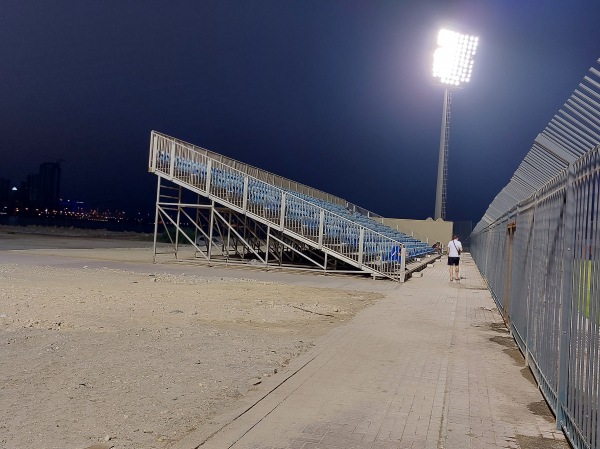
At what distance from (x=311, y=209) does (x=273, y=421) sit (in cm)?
1694

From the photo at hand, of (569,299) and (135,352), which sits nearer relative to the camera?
(569,299)

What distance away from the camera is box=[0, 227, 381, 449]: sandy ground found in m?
4.76

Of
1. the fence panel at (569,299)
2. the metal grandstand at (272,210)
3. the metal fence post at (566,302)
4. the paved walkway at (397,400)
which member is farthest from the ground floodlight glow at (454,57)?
the metal fence post at (566,302)

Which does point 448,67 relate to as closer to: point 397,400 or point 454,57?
point 454,57

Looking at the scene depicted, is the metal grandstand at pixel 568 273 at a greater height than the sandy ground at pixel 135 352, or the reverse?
the metal grandstand at pixel 568 273

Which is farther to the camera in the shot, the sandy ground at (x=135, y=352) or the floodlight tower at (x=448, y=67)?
the floodlight tower at (x=448, y=67)

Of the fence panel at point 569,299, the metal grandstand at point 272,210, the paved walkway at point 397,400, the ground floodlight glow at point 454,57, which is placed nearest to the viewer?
the fence panel at point 569,299

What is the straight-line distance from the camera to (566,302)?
4883mm

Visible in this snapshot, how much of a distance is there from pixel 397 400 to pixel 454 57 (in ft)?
143

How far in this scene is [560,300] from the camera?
17.1 ft

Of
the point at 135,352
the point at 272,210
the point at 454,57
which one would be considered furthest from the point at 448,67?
the point at 135,352

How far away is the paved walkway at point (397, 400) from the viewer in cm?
460

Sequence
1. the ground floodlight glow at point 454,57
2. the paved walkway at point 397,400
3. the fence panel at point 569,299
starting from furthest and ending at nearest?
1. the ground floodlight glow at point 454,57
2. the paved walkway at point 397,400
3. the fence panel at point 569,299

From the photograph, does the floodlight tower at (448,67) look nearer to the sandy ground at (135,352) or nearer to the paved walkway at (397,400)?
the sandy ground at (135,352)
